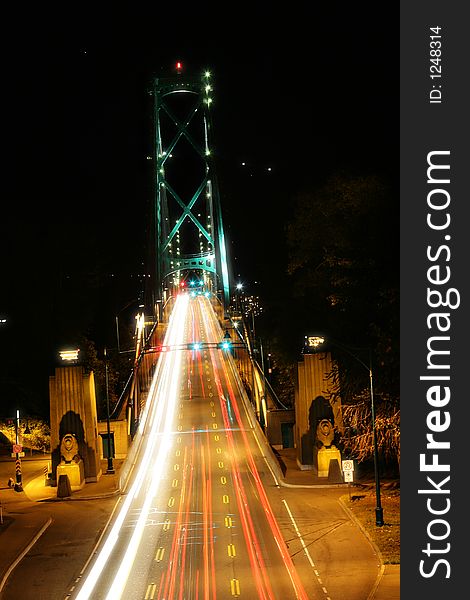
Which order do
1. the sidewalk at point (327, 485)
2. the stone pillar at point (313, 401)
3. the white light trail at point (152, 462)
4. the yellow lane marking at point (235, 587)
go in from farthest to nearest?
the stone pillar at point (313, 401) → the white light trail at point (152, 462) → the yellow lane marking at point (235, 587) → the sidewalk at point (327, 485)

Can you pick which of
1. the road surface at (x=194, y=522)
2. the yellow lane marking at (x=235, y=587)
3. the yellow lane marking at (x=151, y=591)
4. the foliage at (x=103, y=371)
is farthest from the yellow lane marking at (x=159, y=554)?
the foliage at (x=103, y=371)

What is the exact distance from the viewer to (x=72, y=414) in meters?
38.8

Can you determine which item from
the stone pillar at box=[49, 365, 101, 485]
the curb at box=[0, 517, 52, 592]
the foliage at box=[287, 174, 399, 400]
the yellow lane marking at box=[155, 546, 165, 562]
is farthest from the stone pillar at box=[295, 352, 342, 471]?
the yellow lane marking at box=[155, 546, 165, 562]

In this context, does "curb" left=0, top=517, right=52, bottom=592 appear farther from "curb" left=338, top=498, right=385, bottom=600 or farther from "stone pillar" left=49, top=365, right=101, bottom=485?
"curb" left=338, top=498, right=385, bottom=600

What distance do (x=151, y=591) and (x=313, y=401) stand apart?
59.0 feet

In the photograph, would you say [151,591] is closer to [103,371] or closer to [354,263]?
[354,263]

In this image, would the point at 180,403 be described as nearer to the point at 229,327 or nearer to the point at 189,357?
the point at 189,357

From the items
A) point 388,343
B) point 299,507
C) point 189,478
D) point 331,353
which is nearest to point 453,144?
point 388,343

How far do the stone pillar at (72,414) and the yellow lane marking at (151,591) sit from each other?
17.2m

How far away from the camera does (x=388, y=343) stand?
1027 inches

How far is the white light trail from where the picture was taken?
23.4 meters

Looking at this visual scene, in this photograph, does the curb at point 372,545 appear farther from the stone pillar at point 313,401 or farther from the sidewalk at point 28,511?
the sidewalk at point 28,511

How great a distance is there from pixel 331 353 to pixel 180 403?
26.8 meters

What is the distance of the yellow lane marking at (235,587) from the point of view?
21.0 m
